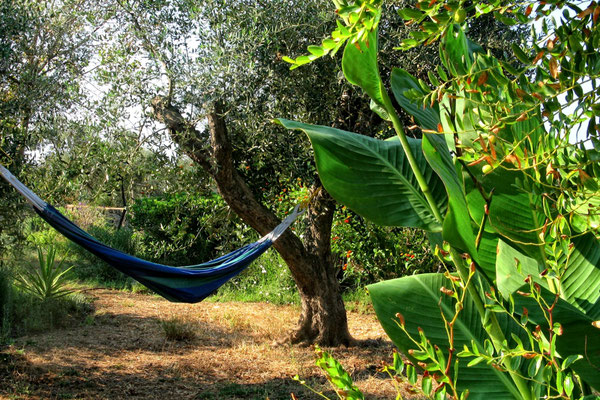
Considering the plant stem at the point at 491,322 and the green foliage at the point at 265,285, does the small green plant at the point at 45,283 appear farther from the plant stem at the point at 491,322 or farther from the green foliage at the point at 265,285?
the plant stem at the point at 491,322

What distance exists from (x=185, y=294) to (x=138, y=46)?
174 cm

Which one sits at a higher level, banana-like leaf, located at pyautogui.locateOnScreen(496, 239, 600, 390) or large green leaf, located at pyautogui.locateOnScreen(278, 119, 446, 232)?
large green leaf, located at pyautogui.locateOnScreen(278, 119, 446, 232)

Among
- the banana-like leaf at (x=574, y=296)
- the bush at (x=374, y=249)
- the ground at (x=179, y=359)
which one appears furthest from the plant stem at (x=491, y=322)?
the bush at (x=374, y=249)

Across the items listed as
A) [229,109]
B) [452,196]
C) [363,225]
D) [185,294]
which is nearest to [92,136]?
[229,109]

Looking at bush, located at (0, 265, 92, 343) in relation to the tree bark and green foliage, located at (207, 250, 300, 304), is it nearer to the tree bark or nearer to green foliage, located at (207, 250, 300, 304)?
green foliage, located at (207, 250, 300, 304)

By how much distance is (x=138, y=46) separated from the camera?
3.67m

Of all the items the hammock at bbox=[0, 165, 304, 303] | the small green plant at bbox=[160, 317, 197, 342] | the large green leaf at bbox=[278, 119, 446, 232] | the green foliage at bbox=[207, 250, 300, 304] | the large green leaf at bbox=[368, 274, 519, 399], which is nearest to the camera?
the large green leaf at bbox=[278, 119, 446, 232]

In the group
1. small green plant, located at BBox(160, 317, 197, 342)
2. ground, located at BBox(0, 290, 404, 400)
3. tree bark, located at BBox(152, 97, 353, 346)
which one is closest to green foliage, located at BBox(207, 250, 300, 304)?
ground, located at BBox(0, 290, 404, 400)

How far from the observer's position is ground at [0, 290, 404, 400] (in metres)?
3.94

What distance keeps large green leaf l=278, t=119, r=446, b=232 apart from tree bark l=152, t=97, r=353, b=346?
227 centimetres

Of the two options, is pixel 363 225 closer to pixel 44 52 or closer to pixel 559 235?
pixel 44 52

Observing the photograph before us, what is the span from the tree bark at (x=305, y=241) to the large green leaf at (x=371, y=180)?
2.27 metres

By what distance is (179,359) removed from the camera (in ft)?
15.5

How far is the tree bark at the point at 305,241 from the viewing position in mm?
3881
